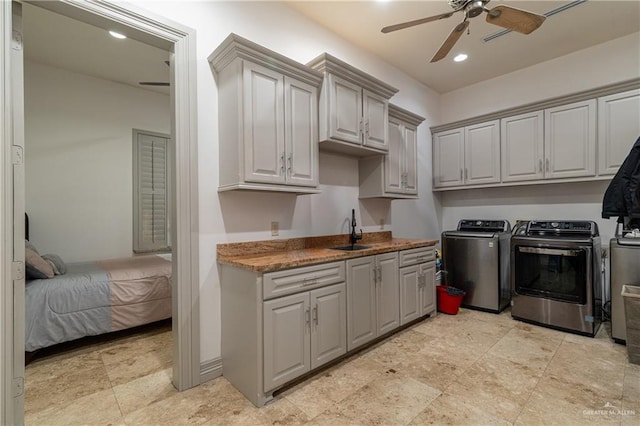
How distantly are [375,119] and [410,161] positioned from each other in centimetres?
91

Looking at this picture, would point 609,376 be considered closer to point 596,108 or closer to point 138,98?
point 596,108

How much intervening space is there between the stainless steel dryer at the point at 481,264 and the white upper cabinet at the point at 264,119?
7.71 ft

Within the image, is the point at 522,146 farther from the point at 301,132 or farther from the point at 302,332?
the point at 302,332

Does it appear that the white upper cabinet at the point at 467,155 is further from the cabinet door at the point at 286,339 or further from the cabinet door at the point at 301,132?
the cabinet door at the point at 286,339

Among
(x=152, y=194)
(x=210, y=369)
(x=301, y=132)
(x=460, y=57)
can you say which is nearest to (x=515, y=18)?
(x=301, y=132)

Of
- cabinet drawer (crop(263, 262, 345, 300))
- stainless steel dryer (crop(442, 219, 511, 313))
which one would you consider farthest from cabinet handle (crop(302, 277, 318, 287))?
stainless steel dryer (crop(442, 219, 511, 313))

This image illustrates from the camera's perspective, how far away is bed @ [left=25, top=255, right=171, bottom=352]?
8.24ft

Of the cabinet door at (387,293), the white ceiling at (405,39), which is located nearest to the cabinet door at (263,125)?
the white ceiling at (405,39)

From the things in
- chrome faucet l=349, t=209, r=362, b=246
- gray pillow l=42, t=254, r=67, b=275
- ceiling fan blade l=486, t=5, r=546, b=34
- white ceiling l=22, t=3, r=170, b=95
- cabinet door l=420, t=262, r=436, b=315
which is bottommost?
cabinet door l=420, t=262, r=436, b=315

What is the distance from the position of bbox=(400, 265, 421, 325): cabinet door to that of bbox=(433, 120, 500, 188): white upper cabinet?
69.7 inches

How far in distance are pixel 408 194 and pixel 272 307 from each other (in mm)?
2331

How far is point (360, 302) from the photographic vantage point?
254cm

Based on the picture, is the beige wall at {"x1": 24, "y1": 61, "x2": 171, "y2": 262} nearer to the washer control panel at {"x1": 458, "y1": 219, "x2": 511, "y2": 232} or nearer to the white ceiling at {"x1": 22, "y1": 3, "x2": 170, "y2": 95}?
the white ceiling at {"x1": 22, "y1": 3, "x2": 170, "y2": 95}

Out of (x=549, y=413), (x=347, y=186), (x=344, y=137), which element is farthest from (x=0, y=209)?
(x=549, y=413)
